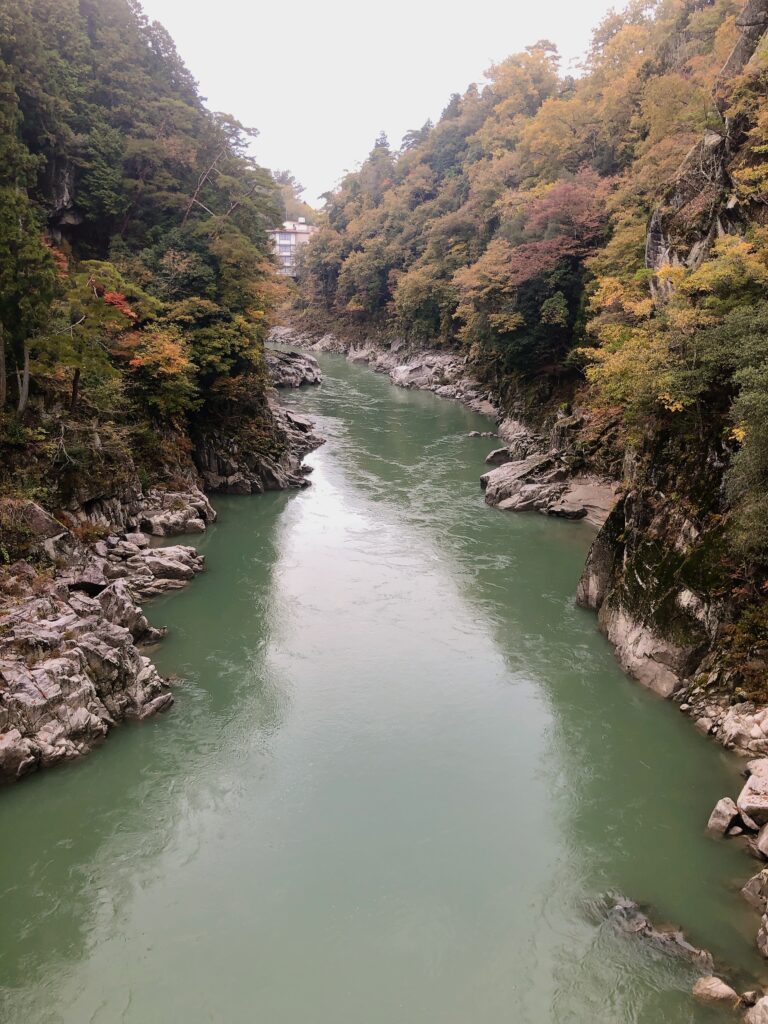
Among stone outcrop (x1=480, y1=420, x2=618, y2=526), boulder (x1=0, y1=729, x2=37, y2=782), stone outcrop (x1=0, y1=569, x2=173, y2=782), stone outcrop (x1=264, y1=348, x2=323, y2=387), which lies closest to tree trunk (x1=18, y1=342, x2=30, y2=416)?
stone outcrop (x1=0, y1=569, x2=173, y2=782)

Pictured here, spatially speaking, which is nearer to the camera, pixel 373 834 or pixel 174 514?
pixel 373 834

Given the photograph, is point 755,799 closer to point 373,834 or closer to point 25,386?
point 373,834

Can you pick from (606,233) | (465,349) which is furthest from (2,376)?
(465,349)

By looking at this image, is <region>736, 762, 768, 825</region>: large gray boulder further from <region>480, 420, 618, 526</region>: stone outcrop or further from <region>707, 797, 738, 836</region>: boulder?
<region>480, 420, 618, 526</region>: stone outcrop

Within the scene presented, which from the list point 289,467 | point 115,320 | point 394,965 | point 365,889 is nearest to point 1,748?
point 365,889

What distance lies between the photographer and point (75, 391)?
16391mm

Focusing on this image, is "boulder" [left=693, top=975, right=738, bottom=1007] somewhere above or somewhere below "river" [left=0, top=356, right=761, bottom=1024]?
above

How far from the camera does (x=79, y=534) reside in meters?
14.9

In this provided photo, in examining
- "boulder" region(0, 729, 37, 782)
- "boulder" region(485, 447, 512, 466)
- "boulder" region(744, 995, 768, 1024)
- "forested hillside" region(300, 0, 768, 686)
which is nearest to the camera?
"boulder" region(744, 995, 768, 1024)

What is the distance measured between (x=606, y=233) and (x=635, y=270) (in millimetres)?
5645

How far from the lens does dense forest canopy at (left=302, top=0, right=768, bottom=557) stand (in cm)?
1182

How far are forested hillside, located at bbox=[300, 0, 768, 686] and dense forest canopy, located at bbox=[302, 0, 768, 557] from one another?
0.07 metres

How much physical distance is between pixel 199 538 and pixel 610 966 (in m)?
14.9

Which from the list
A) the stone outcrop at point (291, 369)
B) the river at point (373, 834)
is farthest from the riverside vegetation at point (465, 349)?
the river at point (373, 834)
